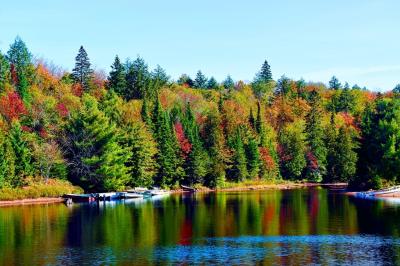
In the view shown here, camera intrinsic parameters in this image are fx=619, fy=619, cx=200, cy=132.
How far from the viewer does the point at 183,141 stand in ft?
461

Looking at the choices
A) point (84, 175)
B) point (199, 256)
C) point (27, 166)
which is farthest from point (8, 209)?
point (199, 256)

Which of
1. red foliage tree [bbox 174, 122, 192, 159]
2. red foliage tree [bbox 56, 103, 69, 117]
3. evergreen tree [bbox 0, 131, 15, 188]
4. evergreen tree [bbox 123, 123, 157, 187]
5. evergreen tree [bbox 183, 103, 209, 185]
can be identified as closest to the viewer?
evergreen tree [bbox 0, 131, 15, 188]

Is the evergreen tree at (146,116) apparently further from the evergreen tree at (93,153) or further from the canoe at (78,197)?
the canoe at (78,197)

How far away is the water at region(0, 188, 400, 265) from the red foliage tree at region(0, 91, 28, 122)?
36.1 metres

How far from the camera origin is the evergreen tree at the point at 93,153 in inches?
4496

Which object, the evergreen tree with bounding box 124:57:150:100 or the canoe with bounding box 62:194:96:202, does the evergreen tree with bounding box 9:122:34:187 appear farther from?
the evergreen tree with bounding box 124:57:150:100

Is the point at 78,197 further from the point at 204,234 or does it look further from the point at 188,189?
the point at 204,234

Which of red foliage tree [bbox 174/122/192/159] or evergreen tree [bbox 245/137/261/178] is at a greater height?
red foliage tree [bbox 174/122/192/159]

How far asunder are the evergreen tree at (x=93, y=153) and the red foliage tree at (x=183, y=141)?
72.5ft

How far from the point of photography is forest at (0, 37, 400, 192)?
112625mm

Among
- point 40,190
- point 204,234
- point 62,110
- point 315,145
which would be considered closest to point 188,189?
point 62,110

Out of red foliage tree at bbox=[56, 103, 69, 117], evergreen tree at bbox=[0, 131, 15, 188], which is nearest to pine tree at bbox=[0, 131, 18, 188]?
evergreen tree at bbox=[0, 131, 15, 188]

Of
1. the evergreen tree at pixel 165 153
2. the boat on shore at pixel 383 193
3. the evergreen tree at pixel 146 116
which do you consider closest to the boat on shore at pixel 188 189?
the evergreen tree at pixel 165 153

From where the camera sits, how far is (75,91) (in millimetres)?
159000
